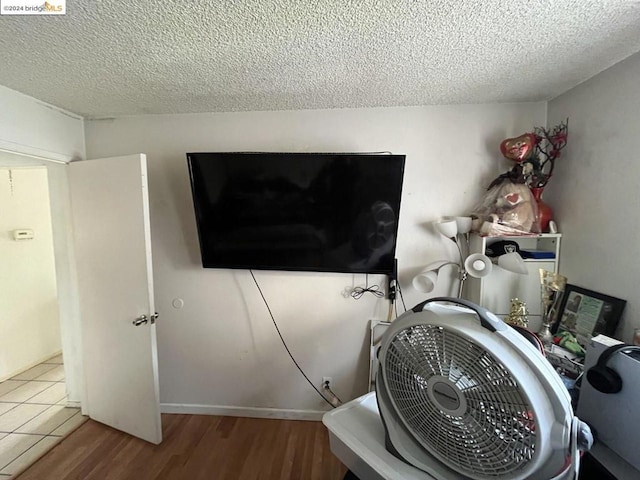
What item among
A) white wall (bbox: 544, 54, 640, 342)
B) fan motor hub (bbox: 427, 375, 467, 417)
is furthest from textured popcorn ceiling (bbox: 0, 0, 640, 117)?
fan motor hub (bbox: 427, 375, 467, 417)

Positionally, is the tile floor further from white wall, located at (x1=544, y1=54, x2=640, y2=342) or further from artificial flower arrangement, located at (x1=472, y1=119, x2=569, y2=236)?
white wall, located at (x1=544, y1=54, x2=640, y2=342)

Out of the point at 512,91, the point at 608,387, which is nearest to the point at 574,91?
the point at 512,91

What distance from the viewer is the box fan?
1.67 feet

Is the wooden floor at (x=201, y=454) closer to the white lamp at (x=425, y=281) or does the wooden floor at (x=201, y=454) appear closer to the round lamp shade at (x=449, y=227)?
the white lamp at (x=425, y=281)

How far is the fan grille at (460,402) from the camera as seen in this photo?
537mm

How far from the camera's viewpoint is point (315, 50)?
1.17 metres

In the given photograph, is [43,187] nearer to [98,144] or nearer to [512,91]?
[98,144]

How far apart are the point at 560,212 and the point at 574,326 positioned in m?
0.64

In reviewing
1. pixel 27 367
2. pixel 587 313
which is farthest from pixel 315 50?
pixel 27 367

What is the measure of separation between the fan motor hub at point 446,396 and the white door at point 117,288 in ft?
5.57

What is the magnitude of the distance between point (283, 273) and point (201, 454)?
48.9 inches

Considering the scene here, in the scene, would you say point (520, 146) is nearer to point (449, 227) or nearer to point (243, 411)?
point (449, 227)

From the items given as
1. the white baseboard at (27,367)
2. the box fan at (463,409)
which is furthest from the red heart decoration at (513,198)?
the white baseboard at (27,367)

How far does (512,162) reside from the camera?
66.7 inches
